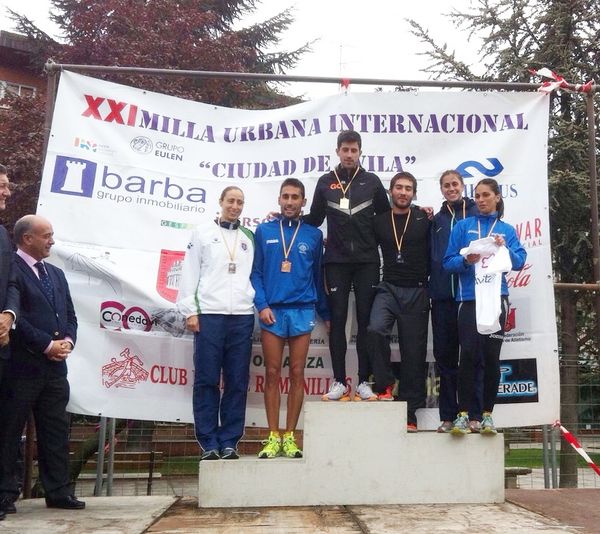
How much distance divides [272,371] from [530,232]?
2.43 metres

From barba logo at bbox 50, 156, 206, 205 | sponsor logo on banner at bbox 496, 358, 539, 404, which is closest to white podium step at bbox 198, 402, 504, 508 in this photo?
sponsor logo on banner at bbox 496, 358, 539, 404

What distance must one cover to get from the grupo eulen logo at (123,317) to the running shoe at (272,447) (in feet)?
4.58

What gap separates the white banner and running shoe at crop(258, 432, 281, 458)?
2.55 ft

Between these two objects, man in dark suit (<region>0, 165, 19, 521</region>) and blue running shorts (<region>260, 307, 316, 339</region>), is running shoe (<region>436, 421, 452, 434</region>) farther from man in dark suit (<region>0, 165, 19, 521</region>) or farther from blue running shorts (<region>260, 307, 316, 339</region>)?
man in dark suit (<region>0, 165, 19, 521</region>)

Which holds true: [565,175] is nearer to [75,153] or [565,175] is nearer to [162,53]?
[162,53]

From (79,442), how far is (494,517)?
604 cm

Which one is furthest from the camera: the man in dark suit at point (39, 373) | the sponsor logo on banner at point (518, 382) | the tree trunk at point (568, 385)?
the tree trunk at point (568, 385)

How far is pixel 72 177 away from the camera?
555 centimetres

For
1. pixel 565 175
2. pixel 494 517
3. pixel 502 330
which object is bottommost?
pixel 494 517

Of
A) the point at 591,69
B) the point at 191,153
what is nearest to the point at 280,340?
the point at 191,153

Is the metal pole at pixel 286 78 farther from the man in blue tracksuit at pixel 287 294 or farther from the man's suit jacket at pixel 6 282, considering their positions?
the man's suit jacket at pixel 6 282

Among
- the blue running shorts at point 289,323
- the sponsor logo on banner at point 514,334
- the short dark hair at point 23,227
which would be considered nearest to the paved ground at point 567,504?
the sponsor logo on banner at point 514,334

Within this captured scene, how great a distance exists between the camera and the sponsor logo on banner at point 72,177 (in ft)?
18.1

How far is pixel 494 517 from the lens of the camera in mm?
3994
